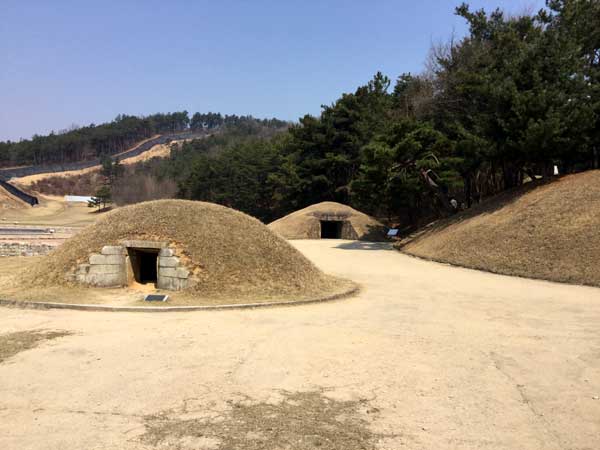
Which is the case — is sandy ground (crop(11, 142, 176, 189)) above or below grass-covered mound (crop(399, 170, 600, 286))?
above

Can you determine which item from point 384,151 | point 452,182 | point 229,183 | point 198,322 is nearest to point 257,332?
point 198,322

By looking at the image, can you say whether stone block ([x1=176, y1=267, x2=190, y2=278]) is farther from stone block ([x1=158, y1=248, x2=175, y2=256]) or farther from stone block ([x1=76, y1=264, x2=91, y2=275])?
stone block ([x1=76, y1=264, x2=91, y2=275])

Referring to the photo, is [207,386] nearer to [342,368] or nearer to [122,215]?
[342,368]

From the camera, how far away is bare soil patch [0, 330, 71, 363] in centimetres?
681

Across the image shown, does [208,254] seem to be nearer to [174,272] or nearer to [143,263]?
[174,272]

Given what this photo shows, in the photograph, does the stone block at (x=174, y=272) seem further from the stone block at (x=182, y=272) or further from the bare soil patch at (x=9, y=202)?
the bare soil patch at (x=9, y=202)

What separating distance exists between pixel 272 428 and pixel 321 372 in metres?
1.75

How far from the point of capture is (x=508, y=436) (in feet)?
14.5

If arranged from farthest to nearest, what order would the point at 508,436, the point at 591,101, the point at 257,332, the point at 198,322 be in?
the point at 591,101, the point at 198,322, the point at 257,332, the point at 508,436

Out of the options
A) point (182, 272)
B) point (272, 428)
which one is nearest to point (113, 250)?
point (182, 272)

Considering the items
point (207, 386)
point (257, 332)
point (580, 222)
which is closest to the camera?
point (207, 386)

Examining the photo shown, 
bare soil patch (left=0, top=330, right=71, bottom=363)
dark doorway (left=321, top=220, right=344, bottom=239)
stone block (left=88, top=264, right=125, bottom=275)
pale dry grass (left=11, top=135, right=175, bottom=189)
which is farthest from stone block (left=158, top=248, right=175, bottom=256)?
pale dry grass (left=11, top=135, right=175, bottom=189)

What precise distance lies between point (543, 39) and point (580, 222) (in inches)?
352

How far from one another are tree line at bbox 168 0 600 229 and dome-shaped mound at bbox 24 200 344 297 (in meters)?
13.4
